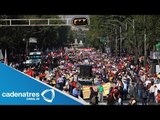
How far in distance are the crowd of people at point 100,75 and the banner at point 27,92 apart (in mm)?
510

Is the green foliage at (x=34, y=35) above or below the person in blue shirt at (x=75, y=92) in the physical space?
above

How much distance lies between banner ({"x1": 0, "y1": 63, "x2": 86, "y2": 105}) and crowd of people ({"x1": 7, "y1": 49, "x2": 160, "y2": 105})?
1.67 ft

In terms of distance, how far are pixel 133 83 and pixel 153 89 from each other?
0.76m

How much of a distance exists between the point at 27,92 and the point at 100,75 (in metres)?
2.86

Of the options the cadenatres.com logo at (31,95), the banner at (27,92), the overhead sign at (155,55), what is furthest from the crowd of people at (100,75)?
the cadenatres.com logo at (31,95)

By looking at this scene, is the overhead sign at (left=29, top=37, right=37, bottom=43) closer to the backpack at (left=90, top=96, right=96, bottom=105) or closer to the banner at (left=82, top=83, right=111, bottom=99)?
the banner at (left=82, top=83, right=111, bottom=99)

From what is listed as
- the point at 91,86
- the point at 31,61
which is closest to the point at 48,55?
the point at 31,61

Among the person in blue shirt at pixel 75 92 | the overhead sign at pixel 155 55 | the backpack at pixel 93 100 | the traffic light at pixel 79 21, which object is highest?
the traffic light at pixel 79 21

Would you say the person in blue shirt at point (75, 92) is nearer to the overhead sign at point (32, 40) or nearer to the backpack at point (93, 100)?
the backpack at point (93, 100)

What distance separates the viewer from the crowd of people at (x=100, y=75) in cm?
2045

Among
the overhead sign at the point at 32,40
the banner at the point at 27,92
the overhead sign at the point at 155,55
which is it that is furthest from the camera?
the overhead sign at the point at 32,40

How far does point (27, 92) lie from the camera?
19719 millimetres

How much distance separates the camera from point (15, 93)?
19.8m
